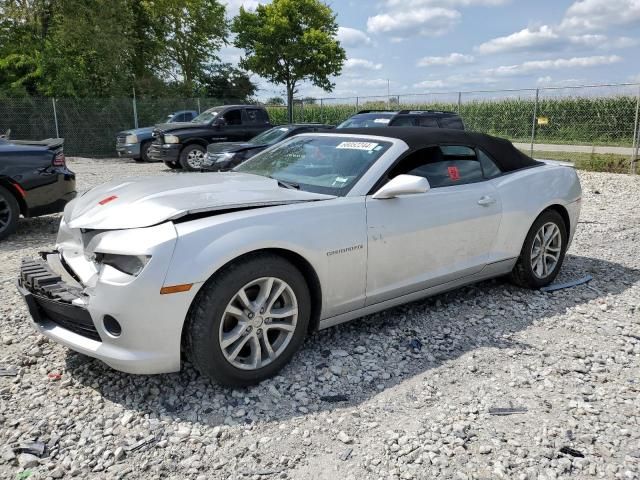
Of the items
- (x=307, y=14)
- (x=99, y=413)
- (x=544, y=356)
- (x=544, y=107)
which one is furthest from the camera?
(x=307, y=14)

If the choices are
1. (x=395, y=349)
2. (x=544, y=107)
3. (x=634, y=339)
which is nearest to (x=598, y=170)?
(x=544, y=107)

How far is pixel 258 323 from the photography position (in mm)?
2994

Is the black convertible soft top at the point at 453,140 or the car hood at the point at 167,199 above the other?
the black convertible soft top at the point at 453,140

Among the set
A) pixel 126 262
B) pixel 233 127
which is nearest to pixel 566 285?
pixel 126 262

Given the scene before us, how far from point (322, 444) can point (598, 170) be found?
42.6ft

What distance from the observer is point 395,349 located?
3.55 m

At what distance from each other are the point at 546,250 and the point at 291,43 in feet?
76.9

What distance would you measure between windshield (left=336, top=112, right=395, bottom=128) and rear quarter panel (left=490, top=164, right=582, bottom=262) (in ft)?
19.6

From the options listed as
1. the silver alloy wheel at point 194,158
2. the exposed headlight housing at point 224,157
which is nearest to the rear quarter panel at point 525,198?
the exposed headlight housing at point 224,157

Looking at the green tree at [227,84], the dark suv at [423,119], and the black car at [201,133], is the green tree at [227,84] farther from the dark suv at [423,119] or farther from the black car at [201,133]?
the dark suv at [423,119]

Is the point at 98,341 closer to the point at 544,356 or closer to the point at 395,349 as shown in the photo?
the point at 395,349

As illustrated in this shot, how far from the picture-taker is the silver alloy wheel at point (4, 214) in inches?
249

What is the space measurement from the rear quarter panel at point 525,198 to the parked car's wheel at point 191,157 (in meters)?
10.8

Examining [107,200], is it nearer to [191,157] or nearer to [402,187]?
[402,187]
